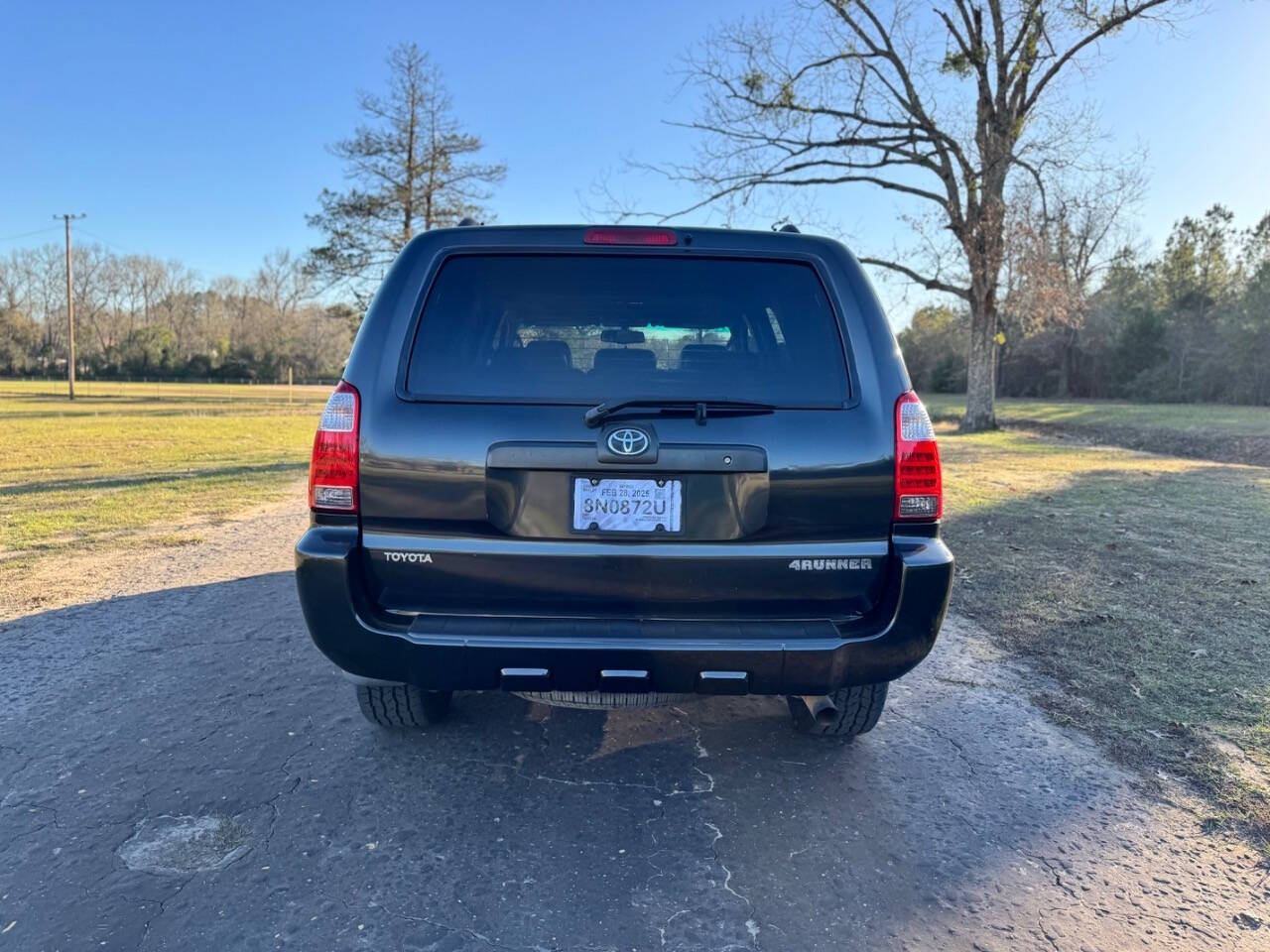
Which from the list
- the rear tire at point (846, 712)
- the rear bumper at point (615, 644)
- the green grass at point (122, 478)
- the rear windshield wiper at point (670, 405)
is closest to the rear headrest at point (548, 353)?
the rear windshield wiper at point (670, 405)

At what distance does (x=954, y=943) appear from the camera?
2.04 meters

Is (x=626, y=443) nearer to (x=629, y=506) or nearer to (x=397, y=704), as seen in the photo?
(x=629, y=506)

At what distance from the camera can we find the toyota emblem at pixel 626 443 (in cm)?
238

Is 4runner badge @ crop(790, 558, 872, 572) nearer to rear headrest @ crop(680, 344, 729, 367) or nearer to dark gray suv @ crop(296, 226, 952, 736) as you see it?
dark gray suv @ crop(296, 226, 952, 736)

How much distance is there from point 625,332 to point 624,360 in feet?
0.68

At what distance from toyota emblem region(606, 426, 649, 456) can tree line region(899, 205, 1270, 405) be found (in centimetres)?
3816

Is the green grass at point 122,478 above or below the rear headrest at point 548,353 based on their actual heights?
below

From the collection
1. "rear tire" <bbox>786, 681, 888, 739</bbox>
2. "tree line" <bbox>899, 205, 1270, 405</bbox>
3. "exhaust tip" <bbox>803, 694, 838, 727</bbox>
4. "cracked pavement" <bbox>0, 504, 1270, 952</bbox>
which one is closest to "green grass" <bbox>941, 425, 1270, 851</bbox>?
"cracked pavement" <bbox>0, 504, 1270, 952</bbox>

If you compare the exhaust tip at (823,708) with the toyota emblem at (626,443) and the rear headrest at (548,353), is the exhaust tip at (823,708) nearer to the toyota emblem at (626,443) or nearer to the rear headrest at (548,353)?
the toyota emblem at (626,443)

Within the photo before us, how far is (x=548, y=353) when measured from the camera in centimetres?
260

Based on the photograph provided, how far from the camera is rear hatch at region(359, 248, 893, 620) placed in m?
2.40

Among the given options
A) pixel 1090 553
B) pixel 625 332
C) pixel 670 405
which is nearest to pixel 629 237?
pixel 625 332

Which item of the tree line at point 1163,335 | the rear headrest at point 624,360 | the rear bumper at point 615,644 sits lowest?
the rear bumper at point 615,644

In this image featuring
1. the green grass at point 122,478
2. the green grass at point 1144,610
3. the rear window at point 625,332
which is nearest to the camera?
the rear window at point 625,332
